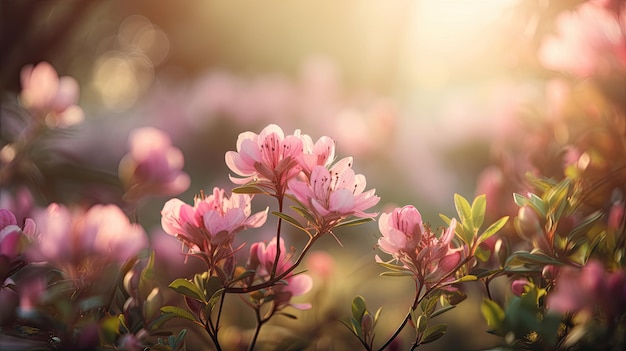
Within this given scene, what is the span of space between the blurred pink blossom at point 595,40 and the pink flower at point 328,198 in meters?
0.37

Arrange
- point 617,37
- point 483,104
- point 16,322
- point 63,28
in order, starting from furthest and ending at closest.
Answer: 1. point 63,28
2. point 483,104
3. point 617,37
4. point 16,322

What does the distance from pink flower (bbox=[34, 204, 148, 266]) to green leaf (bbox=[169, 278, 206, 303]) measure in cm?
10

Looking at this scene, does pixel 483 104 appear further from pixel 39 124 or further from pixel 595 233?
pixel 39 124

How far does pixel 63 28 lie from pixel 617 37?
1.86 meters

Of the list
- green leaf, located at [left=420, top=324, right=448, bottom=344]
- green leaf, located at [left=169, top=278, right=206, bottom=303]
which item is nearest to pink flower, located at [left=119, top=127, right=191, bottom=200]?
green leaf, located at [left=169, top=278, right=206, bottom=303]

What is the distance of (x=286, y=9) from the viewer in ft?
11.0

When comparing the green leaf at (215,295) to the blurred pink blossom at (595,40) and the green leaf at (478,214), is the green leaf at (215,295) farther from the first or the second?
the blurred pink blossom at (595,40)

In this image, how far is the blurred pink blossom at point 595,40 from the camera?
2.39ft

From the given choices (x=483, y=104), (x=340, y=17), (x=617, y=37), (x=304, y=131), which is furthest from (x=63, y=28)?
(x=617, y=37)

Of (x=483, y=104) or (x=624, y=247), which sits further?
(x=483, y=104)

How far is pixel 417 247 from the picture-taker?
1.90 feet

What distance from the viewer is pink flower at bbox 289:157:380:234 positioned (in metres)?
0.55

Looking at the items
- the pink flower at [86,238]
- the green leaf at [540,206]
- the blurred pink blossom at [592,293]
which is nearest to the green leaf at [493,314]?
the blurred pink blossom at [592,293]

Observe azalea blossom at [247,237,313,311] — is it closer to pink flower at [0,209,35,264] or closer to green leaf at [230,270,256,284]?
green leaf at [230,270,256,284]
